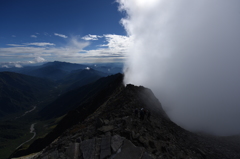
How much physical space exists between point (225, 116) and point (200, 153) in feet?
248

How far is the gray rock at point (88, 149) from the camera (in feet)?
51.3

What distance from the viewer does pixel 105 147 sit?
52.9 feet

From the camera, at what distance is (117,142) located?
16.4 m

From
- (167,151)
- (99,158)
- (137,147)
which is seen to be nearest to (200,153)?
(167,151)

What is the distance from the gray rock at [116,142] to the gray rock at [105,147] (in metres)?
0.51

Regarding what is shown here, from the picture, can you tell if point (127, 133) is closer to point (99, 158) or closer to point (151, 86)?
point (99, 158)

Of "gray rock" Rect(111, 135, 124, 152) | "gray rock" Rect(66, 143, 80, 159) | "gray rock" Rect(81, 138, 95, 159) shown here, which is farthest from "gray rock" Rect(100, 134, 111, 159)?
"gray rock" Rect(66, 143, 80, 159)

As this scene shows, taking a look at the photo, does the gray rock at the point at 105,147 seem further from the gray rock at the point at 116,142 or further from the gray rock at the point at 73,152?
the gray rock at the point at 73,152

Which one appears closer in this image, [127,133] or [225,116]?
[127,133]

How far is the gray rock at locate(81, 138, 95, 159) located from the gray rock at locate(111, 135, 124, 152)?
248 cm

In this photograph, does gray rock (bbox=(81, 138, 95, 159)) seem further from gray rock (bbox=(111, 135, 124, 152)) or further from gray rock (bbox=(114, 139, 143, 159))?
gray rock (bbox=(114, 139, 143, 159))

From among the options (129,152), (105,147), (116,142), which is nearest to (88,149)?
(105,147)

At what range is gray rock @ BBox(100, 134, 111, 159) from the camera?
15266 millimetres

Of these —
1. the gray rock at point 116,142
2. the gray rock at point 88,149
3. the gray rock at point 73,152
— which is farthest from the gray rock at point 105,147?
the gray rock at point 73,152
